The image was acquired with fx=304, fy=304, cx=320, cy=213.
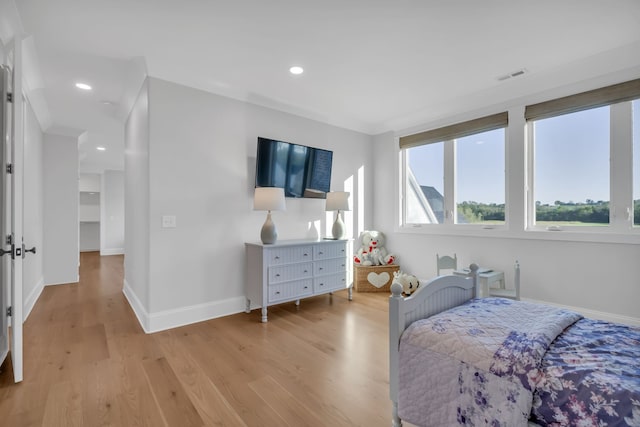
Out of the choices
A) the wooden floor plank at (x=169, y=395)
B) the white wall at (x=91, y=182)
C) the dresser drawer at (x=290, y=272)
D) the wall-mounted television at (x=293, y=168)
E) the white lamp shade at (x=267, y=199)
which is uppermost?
the white wall at (x=91, y=182)

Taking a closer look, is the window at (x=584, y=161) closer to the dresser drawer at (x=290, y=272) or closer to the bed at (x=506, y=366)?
the bed at (x=506, y=366)

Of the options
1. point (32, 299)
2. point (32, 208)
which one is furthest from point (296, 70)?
point (32, 299)

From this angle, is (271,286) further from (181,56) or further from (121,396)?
(181,56)

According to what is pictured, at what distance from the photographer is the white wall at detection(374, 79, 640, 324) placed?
2793mm

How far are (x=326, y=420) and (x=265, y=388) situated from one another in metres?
0.49

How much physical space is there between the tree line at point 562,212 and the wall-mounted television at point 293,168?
1.98 metres

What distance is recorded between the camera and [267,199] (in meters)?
3.23

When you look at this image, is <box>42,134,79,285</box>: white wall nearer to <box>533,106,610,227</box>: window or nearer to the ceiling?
the ceiling

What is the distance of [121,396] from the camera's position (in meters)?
1.86

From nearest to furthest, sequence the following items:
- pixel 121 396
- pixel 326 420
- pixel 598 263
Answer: pixel 326 420 → pixel 121 396 → pixel 598 263

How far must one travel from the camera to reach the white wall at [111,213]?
8484 mm

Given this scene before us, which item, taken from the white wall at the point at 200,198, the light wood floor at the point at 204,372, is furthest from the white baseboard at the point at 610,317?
the white wall at the point at 200,198

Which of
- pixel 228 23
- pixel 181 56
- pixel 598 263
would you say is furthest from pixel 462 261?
pixel 181 56

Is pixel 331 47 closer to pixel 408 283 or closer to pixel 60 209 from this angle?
pixel 408 283
